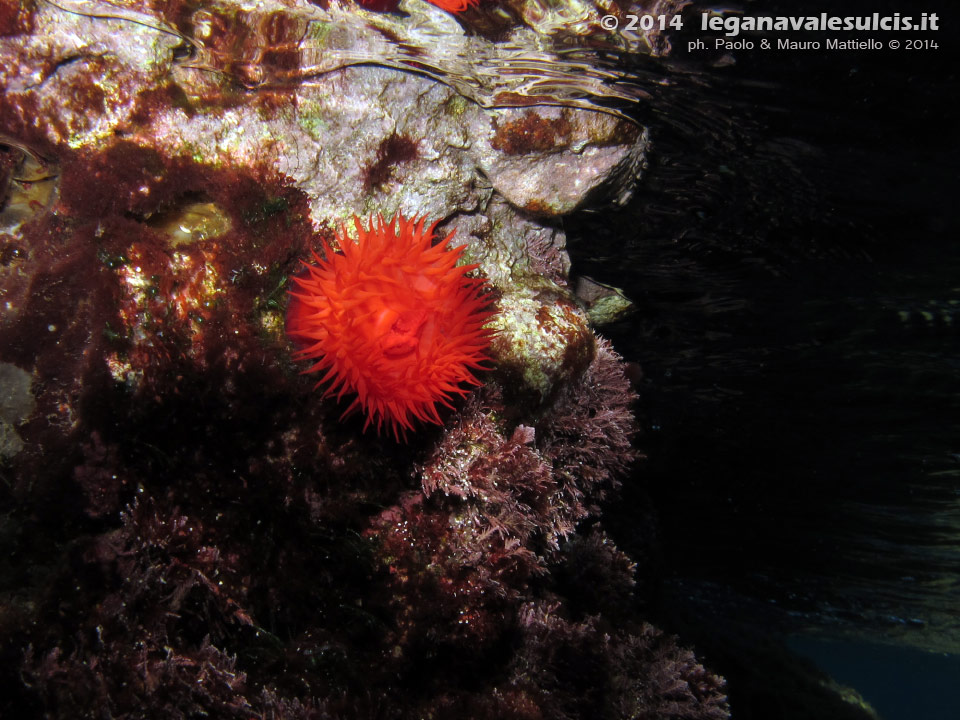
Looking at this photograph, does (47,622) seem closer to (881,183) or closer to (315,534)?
(315,534)

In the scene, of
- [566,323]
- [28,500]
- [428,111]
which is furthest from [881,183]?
[28,500]

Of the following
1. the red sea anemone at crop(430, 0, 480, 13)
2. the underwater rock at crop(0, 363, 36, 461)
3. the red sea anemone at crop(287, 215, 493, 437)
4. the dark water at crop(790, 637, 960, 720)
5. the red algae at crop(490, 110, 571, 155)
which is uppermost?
the red sea anemone at crop(430, 0, 480, 13)

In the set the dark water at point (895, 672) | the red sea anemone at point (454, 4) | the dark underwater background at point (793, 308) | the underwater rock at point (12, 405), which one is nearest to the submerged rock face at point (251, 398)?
the underwater rock at point (12, 405)

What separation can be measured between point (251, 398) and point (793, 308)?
561 centimetres

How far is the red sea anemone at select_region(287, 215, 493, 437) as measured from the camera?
2531 millimetres

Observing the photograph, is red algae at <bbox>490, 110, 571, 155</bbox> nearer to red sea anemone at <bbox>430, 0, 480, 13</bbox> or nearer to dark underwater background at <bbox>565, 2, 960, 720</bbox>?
dark underwater background at <bbox>565, 2, 960, 720</bbox>

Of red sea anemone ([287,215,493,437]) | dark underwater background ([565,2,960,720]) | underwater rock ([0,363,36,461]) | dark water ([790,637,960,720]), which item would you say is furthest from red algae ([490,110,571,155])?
dark water ([790,637,960,720])

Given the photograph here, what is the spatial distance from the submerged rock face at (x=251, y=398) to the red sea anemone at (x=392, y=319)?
0.58m

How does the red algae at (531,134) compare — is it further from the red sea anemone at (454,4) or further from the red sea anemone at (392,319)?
the red sea anemone at (392,319)

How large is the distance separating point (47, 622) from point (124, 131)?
2.89m

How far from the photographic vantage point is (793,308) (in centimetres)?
566

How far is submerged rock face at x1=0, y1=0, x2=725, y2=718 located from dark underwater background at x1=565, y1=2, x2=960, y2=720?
896 mm

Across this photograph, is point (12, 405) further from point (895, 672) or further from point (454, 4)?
point (895, 672)

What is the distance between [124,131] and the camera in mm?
3195
